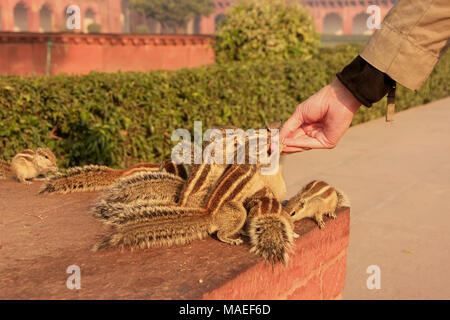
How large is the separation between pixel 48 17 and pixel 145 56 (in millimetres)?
51193

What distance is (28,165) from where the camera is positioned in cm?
454

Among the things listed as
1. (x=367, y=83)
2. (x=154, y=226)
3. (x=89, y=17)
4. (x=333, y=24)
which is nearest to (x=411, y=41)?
(x=367, y=83)

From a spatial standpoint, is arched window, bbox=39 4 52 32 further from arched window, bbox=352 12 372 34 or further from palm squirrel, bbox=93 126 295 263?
palm squirrel, bbox=93 126 295 263

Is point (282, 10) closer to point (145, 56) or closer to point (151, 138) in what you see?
point (151, 138)

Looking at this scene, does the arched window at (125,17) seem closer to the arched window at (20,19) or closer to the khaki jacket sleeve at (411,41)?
the arched window at (20,19)

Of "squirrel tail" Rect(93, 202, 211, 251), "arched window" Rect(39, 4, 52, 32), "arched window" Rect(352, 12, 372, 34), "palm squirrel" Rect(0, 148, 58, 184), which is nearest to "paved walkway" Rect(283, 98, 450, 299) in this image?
"squirrel tail" Rect(93, 202, 211, 251)

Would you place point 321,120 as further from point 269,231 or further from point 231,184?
point 269,231

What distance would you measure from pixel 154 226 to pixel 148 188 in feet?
1.85

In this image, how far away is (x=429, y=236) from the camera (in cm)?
602

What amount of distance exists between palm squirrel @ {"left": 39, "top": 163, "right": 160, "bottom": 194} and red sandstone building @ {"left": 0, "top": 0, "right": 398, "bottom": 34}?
2441 inches

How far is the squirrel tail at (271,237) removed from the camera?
8.80 feet

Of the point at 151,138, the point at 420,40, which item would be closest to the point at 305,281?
the point at 420,40

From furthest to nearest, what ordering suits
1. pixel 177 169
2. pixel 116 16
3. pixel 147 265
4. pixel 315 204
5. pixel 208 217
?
pixel 116 16 < pixel 177 169 < pixel 315 204 < pixel 208 217 < pixel 147 265

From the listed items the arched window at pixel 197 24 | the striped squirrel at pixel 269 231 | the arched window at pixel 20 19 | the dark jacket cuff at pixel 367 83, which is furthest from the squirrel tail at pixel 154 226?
the arched window at pixel 197 24
